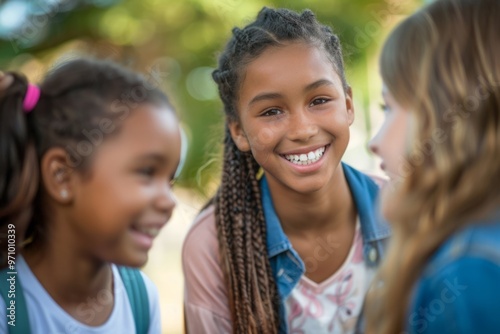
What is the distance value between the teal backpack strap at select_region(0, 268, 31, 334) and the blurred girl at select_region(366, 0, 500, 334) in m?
0.77

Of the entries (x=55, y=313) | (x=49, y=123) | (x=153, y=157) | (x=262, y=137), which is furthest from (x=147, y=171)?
(x=262, y=137)

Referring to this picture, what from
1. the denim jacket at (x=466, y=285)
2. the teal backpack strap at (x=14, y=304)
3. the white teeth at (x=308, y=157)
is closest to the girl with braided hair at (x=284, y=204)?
the white teeth at (x=308, y=157)

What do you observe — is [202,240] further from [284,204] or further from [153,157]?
[153,157]

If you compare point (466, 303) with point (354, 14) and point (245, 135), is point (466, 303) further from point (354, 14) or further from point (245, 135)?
point (354, 14)

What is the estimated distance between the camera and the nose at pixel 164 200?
150 centimetres

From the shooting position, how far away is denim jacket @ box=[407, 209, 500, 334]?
46.5 inches

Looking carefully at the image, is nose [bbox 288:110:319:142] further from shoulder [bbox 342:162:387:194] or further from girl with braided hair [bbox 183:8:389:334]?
shoulder [bbox 342:162:387:194]

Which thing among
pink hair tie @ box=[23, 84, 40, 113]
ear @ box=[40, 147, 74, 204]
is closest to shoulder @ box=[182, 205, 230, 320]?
ear @ box=[40, 147, 74, 204]

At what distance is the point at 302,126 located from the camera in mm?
1921

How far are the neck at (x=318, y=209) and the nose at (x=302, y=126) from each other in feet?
0.72

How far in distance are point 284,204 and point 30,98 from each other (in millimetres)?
898

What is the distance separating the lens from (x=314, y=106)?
6.40 ft

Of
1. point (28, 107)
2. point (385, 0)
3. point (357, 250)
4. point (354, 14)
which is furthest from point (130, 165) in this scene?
point (385, 0)

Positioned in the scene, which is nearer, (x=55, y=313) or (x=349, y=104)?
(x=55, y=313)
